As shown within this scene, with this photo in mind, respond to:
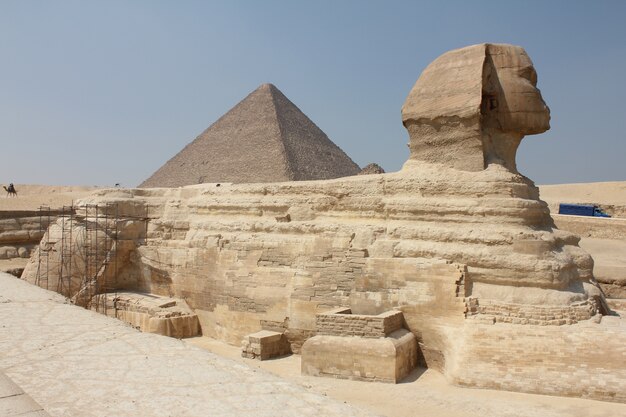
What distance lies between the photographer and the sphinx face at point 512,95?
845cm

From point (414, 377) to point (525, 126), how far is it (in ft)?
13.6

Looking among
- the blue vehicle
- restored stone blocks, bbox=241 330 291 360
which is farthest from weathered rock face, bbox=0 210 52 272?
the blue vehicle

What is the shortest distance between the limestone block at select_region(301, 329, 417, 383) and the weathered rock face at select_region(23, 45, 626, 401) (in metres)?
0.47

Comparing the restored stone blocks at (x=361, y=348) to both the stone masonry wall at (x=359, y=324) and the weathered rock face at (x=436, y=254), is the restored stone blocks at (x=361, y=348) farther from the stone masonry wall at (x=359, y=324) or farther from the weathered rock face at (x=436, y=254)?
the weathered rock face at (x=436, y=254)

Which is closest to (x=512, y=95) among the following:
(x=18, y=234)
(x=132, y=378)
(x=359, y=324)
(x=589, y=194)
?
(x=359, y=324)

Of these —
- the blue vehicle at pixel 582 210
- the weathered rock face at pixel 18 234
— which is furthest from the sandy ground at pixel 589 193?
the weathered rock face at pixel 18 234

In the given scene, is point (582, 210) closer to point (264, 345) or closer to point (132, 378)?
point (264, 345)

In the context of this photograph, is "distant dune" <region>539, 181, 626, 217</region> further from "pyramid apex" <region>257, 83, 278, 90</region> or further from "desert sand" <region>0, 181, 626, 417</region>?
"desert sand" <region>0, 181, 626, 417</region>

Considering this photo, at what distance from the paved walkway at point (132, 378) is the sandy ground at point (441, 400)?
81.2 inches

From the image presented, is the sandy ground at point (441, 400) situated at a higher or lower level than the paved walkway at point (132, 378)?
lower

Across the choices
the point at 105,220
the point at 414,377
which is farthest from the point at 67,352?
the point at 105,220

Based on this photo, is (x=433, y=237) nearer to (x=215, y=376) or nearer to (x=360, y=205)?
(x=360, y=205)

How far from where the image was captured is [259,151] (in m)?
19.4

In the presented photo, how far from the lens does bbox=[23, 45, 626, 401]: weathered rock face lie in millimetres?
6836
